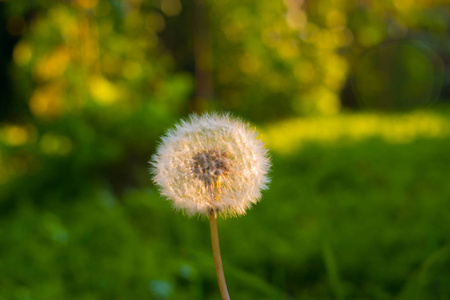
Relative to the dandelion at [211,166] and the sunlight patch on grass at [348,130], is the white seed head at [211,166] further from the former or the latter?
the sunlight patch on grass at [348,130]

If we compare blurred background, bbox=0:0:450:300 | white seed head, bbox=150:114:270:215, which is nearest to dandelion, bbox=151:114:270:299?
white seed head, bbox=150:114:270:215

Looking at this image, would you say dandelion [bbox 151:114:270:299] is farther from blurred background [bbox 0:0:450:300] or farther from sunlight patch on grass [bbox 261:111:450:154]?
sunlight patch on grass [bbox 261:111:450:154]

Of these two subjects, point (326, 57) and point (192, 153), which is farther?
point (326, 57)

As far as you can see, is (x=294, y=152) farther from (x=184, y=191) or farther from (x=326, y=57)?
(x=184, y=191)

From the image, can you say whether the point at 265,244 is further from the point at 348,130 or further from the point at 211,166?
the point at 348,130

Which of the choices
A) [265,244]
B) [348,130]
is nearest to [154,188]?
[265,244]

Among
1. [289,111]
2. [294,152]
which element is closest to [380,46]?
[289,111]

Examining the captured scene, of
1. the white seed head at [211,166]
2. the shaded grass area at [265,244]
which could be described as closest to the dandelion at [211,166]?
the white seed head at [211,166]
